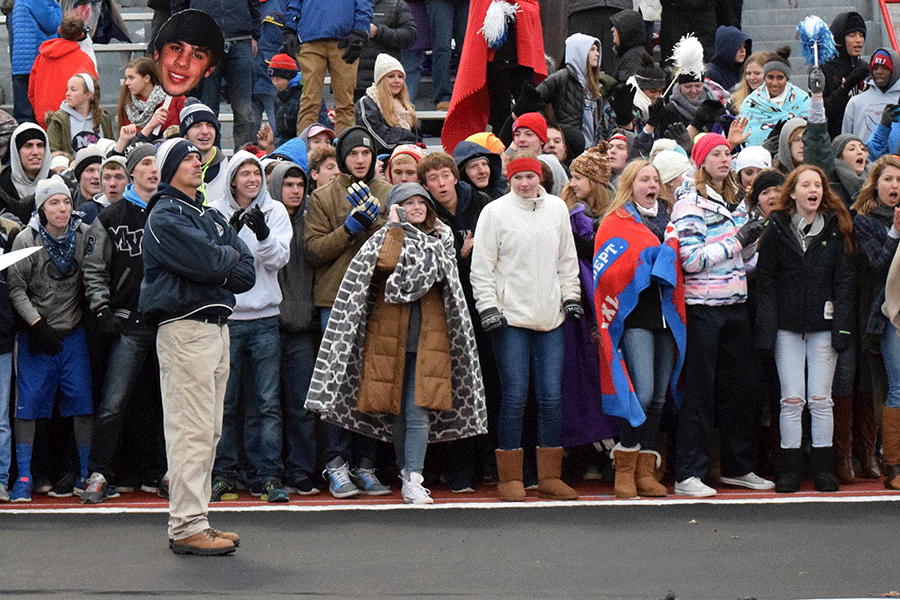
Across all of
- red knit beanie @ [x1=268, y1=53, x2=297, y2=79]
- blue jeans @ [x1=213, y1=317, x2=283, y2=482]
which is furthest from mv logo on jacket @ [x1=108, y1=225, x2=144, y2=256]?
red knit beanie @ [x1=268, y1=53, x2=297, y2=79]

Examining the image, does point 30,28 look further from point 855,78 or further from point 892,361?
point 892,361

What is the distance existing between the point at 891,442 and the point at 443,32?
685 centimetres

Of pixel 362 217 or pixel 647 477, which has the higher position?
pixel 362 217

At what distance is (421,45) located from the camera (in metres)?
15.0

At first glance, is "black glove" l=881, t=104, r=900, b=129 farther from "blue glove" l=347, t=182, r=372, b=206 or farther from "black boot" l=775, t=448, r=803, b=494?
"blue glove" l=347, t=182, r=372, b=206

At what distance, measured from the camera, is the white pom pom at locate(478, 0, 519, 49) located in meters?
12.0

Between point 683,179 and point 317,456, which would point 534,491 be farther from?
point 683,179

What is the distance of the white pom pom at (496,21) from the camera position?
474 inches

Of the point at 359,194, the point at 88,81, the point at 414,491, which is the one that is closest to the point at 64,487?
the point at 414,491

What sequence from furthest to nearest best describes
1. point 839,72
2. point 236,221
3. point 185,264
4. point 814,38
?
point 839,72 < point 814,38 < point 236,221 < point 185,264

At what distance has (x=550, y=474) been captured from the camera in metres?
9.52

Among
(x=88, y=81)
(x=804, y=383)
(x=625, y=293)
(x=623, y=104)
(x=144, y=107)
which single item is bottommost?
Answer: (x=804, y=383)

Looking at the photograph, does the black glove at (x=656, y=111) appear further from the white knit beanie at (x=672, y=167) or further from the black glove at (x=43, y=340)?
the black glove at (x=43, y=340)

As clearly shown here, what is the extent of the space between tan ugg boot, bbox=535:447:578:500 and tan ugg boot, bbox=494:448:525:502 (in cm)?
14
